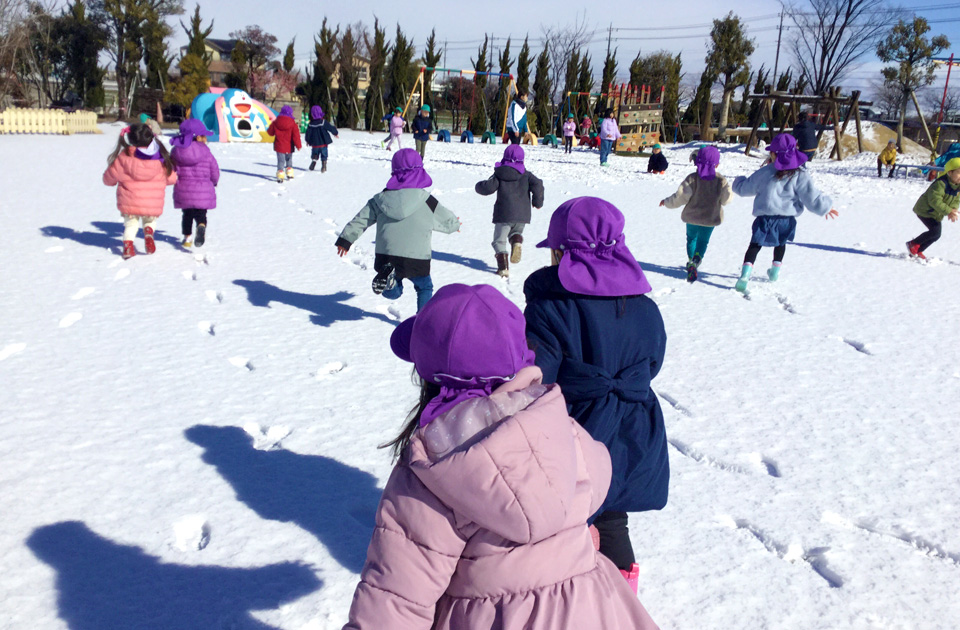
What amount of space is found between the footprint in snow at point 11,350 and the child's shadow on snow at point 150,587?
222 centimetres

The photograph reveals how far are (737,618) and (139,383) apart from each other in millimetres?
3294

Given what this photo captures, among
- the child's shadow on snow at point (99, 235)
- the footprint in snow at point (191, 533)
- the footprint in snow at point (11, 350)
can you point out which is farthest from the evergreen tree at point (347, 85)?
the footprint in snow at point (191, 533)

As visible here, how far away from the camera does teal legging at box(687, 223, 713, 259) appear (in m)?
6.98

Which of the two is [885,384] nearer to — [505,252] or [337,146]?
[505,252]

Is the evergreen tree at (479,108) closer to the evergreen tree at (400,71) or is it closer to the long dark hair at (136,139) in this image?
the evergreen tree at (400,71)

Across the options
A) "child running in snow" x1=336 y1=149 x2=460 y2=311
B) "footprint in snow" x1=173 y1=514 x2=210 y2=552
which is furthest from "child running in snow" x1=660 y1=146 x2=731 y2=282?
"footprint in snow" x1=173 y1=514 x2=210 y2=552

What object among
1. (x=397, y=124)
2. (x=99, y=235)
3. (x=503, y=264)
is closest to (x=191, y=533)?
(x=503, y=264)

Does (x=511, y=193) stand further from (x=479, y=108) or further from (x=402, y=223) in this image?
(x=479, y=108)

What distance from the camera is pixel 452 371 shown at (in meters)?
1.49

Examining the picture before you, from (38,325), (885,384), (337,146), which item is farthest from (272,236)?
(337,146)

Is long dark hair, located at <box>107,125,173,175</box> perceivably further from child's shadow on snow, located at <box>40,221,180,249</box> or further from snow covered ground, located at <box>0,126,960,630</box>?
child's shadow on snow, located at <box>40,221,180,249</box>

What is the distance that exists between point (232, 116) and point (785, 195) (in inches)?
786

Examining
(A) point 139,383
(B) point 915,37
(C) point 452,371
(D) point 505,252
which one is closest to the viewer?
(C) point 452,371

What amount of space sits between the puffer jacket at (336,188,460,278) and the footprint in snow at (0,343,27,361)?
2034 millimetres
